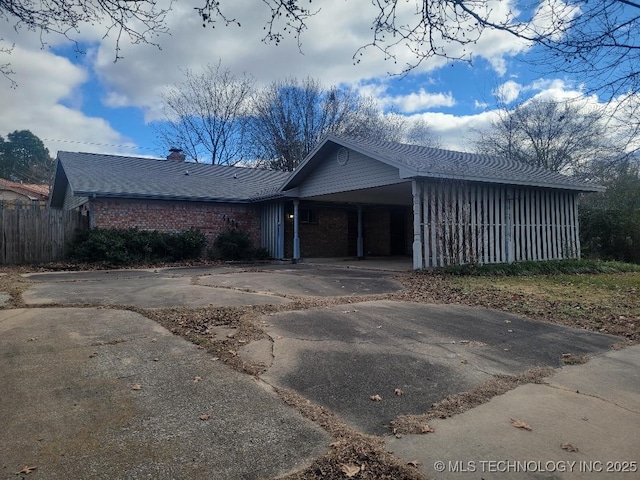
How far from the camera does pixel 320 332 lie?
216 inches

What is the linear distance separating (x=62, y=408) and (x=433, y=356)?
3.54 metres

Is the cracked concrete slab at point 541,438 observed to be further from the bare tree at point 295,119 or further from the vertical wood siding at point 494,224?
the bare tree at point 295,119

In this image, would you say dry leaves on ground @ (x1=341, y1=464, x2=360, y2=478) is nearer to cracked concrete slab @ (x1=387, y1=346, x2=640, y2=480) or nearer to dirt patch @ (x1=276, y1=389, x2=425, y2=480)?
dirt patch @ (x1=276, y1=389, x2=425, y2=480)

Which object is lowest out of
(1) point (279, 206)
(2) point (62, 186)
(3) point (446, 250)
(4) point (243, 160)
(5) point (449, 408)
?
(5) point (449, 408)

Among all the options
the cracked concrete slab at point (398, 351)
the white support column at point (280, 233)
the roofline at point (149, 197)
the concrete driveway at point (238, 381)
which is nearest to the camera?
the concrete driveway at point (238, 381)

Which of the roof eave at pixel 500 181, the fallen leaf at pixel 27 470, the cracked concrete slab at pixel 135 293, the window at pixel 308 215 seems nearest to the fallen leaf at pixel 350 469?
the fallen leaf at pixel 27 470

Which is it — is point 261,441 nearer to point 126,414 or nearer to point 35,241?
point 126,414

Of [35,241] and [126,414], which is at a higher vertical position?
[35,241]

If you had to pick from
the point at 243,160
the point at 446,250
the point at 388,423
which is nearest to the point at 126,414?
the point at 388,423

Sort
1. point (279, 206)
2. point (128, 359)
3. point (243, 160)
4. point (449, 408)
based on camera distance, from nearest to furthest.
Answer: point (449, 408) → point (128, 359) → point (279, 206) → point (243, 160)

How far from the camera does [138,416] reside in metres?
3.12

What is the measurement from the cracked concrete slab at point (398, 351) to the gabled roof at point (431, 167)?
5.35m

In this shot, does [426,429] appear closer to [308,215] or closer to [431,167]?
[431,167]

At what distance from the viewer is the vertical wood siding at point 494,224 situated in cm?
1209
